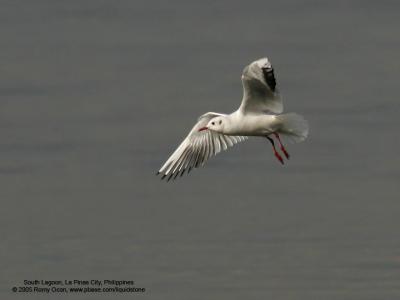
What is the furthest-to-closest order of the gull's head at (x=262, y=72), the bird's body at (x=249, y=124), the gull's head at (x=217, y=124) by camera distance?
the gull's head at (x=217, y=124) < the bird's body at (x=249, y=124) < the gull's head at (x=262, y=72)

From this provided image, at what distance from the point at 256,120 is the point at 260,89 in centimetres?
52

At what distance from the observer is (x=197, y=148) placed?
72.5 feet

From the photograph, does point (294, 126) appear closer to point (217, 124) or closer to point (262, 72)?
point (262, 72)

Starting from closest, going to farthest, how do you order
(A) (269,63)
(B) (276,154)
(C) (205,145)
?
(A) (269,63)
(B) (276,154)
(C) (205,145)

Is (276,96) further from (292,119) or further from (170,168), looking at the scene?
(170,168)

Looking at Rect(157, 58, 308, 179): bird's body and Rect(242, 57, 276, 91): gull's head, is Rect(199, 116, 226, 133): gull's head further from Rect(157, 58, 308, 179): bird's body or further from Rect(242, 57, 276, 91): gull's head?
Rect(242, 57, 276, 91): gull's head

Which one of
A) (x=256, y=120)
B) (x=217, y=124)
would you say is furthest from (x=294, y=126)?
(x=217, y=124)

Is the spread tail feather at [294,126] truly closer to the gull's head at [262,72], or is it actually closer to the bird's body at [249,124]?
the bird's body at [249,124]

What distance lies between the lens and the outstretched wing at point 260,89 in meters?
19.3

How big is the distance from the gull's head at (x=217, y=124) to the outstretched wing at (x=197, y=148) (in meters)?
0.53

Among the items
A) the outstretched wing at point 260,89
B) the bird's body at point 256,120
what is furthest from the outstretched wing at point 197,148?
the outstretched wing at point 260,89

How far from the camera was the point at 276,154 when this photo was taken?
68.2 ft

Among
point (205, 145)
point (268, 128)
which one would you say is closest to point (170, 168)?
point (205, 145)

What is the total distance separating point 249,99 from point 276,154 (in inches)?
39.9
